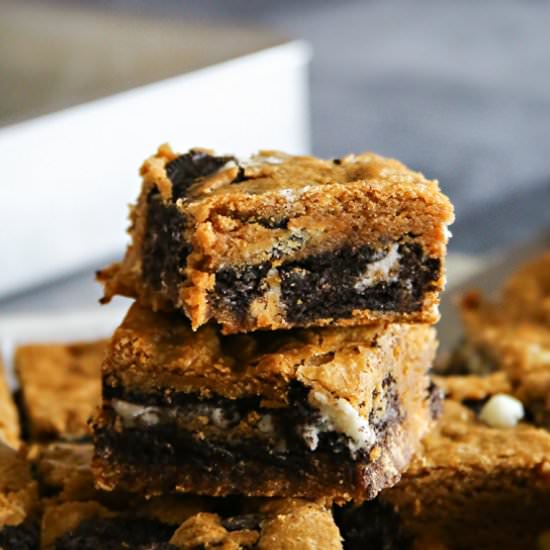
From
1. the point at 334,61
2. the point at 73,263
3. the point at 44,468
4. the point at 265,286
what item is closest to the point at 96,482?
the point at 44,468

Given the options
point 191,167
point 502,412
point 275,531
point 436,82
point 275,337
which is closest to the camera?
point 275,531

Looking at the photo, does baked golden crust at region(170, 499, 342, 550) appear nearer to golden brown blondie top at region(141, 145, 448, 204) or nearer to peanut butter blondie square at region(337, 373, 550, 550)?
peanut butter blondie square at region(337, 373, 550, 550)

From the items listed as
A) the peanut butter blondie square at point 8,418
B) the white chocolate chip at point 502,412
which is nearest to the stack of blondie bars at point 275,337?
the white chocolate chip at point 502,412

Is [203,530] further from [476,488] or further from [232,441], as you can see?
[476,488]

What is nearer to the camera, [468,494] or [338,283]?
[338,283]

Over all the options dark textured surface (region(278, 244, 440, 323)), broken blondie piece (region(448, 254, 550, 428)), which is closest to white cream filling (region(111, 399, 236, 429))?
dark textured surface (region(278, 244, 440, 323))

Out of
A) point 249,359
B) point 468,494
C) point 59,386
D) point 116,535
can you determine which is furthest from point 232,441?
point 59,386
